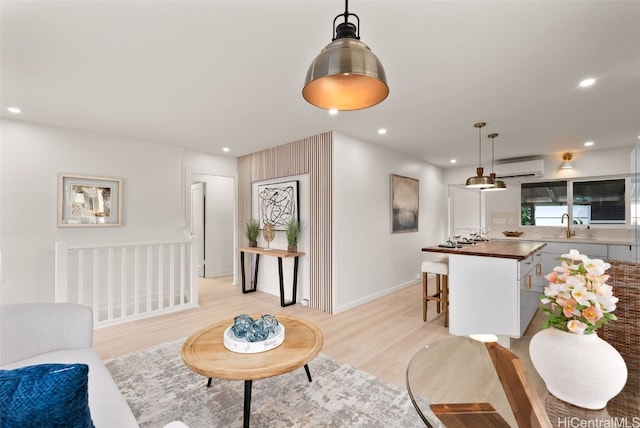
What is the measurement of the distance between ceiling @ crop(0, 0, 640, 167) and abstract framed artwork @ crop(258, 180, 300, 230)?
1.08 m

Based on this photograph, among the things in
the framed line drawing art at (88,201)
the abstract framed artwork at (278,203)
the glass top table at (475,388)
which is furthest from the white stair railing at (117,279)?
the glass top table at (475,388)

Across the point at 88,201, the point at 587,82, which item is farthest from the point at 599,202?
the point at 88,201

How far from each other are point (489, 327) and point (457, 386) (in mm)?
2131

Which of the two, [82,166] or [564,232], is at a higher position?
[82,166]

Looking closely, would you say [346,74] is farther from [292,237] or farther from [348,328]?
[292,237]

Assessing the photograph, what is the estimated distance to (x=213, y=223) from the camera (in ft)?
21.3

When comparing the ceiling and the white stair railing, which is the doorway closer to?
the white stair railing

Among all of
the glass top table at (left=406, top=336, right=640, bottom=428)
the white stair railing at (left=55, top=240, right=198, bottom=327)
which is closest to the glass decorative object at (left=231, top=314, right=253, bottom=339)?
the glass top table at (left=406, top=336, right=640, bottom=428)

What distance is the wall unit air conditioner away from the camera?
520 centimetres

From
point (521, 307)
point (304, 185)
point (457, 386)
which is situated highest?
point (304, 185)

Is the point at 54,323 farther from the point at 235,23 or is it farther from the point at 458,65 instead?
the point at 458,65

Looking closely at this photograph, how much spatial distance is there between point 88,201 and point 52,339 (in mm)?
2726

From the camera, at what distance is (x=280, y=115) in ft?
10.9

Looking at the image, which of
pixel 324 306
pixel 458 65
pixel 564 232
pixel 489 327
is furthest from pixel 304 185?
pixel 564 232
